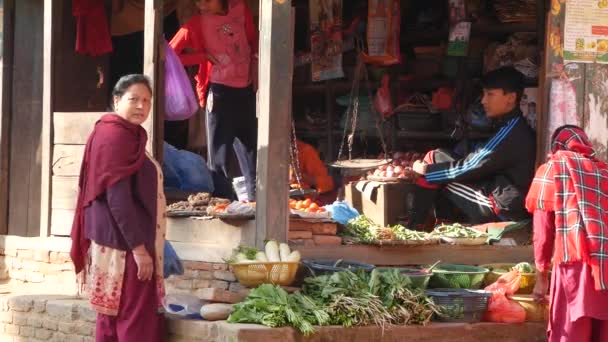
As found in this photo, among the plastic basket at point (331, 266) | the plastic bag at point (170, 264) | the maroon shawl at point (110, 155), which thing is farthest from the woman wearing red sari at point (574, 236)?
the maroon shawl at point (110, 155)

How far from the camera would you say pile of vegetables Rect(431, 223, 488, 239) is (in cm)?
830

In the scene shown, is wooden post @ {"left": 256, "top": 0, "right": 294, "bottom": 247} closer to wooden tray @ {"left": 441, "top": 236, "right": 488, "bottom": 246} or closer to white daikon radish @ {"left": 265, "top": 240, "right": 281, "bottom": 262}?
white daikon radish @ {"left": 265, "top": 240, "right": 281, "bottom": 262}

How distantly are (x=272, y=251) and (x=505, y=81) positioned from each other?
Answer: 2.54 meters

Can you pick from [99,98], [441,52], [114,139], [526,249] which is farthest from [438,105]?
[114,139]

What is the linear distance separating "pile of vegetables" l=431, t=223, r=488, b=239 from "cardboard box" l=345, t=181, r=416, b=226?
2.49 feet

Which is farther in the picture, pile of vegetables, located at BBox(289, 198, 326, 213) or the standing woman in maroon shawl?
pile of vegetables, located at BBox(289, 198, 326, 213)

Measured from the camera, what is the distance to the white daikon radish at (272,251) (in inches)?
286

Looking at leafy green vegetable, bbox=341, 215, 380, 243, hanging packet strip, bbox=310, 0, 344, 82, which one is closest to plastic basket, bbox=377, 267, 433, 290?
leafy green vegetable, bbox=341, 215, 380, 243

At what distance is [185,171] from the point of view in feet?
30.7

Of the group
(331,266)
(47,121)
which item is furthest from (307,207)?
(47,121)

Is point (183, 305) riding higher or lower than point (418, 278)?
lower

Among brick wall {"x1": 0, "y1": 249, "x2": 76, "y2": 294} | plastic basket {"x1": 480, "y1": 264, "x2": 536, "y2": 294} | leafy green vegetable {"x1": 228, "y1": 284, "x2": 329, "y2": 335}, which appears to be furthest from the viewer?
brick wall {"x1": 0, "y1": 249, "x2": 76, "y2": 294}

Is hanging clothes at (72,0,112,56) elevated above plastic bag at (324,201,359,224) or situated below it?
above

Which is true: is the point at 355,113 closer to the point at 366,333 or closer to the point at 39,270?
the point at 39,270
